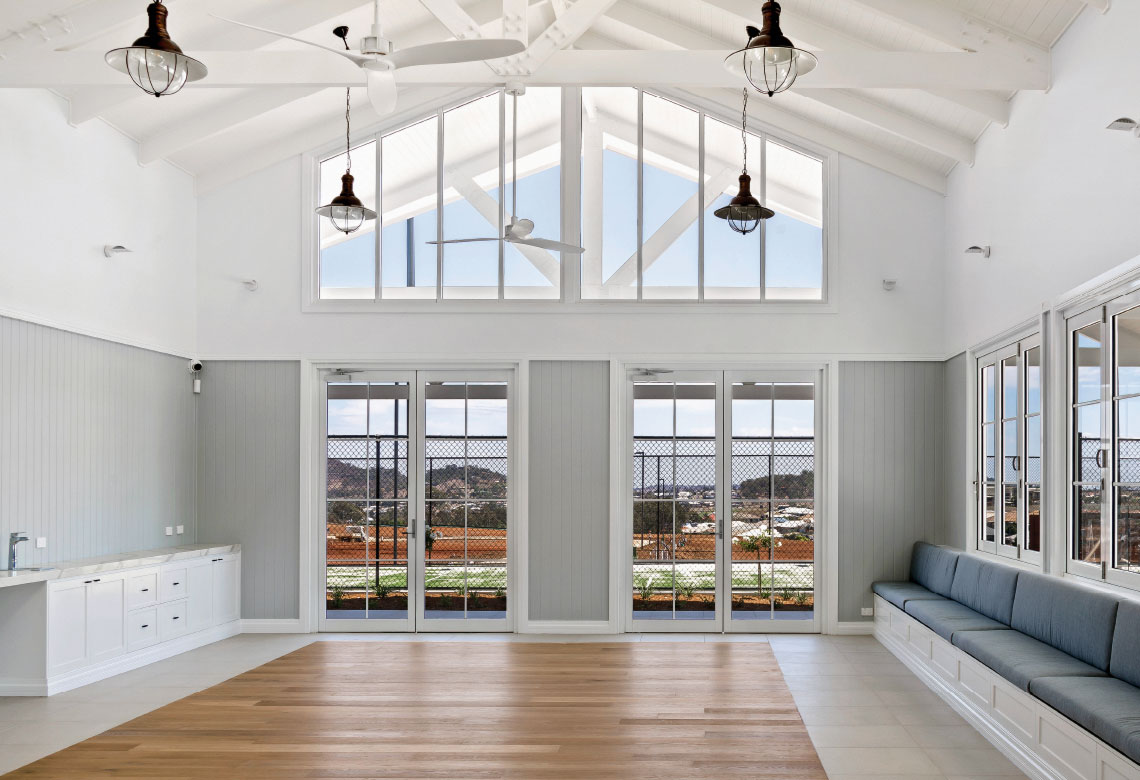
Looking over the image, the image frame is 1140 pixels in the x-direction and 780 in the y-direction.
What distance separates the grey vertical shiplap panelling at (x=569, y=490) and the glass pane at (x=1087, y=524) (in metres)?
3.87

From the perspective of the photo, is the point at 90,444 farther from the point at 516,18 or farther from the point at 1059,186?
the point at 1059,186

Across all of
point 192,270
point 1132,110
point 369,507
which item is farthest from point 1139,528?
point 192,270

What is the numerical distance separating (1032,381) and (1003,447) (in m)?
0.76

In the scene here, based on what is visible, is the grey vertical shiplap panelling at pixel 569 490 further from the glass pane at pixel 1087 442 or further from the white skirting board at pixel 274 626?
the glass pane at pixel 1087 442

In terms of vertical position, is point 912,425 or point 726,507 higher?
point 912,425

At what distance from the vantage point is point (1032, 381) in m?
6.52

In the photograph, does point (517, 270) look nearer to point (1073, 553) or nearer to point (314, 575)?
point (314, 575)

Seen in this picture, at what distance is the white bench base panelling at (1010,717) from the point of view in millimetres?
4113

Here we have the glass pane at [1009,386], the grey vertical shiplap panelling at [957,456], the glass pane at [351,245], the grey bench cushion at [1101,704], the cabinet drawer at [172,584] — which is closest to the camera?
the grey bench cushion at [1101,704]

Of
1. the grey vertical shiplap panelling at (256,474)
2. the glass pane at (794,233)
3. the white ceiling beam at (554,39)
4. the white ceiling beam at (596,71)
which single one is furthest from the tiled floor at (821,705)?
the white ceiling beam at (554,39)

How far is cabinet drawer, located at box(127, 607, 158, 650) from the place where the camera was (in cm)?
713

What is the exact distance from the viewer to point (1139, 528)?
5.00 meters

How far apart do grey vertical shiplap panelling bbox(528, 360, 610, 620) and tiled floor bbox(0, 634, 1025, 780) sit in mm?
416

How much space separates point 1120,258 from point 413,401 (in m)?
5.70
